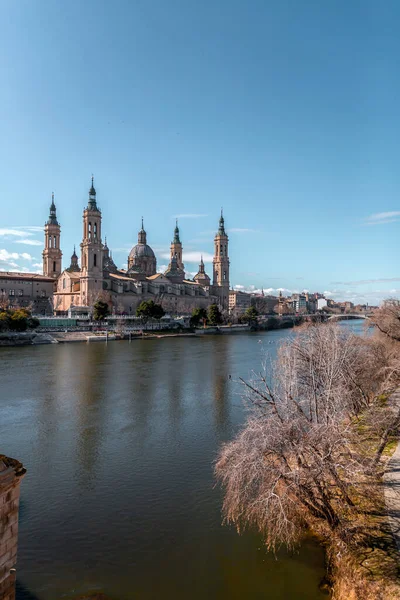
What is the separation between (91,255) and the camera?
65438 mm

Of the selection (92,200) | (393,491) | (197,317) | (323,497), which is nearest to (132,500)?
(323,497)

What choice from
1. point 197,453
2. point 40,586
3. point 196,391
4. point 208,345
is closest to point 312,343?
point 197,453

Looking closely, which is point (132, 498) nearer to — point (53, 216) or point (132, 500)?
point (132, 500)

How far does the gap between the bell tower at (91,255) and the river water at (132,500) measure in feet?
134

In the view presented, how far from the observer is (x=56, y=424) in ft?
56.9

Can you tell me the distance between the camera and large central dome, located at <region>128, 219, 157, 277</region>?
86.7 meters

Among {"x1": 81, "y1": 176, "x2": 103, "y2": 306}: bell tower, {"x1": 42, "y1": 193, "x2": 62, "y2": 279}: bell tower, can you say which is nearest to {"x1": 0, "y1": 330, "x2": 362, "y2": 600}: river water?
{"x1": 81, "y1": 176, "x2": 103, "y2": 306}: bell tower

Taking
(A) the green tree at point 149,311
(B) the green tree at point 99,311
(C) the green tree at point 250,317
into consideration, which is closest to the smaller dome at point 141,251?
(C) the green tree at point 250,317

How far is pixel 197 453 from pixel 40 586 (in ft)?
22.5

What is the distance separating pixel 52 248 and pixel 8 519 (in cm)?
7747

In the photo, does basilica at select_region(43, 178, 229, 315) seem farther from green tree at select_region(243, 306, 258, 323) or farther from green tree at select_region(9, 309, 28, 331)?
green tree at select_region(9, 309, 28, 331)

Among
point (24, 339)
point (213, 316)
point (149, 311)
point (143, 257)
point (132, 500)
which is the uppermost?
point (143, 257)

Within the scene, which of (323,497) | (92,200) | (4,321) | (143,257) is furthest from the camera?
Result: (143,257)

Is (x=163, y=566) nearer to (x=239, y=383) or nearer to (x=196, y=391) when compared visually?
(x=196, y=391)
